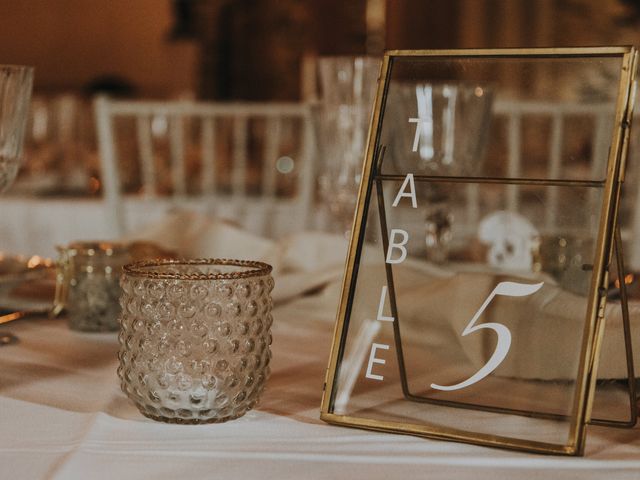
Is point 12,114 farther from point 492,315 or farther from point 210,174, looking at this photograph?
point 210,174

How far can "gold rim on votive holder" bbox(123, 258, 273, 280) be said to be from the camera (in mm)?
522

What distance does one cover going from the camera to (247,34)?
21.4 ft

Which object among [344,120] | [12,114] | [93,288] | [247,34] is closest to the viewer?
[12,114]

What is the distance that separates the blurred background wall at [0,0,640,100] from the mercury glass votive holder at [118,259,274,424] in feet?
8.45

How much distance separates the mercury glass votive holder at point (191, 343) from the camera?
522 millimetres

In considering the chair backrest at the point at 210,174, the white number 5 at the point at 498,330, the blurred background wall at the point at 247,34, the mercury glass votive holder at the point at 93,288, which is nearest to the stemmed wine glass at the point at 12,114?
the mercury glass votive holder at the point at 93,288

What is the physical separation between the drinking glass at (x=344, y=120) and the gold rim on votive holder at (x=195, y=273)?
0.48 metres

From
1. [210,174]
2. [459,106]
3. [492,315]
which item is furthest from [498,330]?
[210,174]

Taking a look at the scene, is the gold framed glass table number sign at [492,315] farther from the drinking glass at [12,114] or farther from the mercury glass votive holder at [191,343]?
the drinking glass at [12,114]

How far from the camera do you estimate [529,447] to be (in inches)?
19.6

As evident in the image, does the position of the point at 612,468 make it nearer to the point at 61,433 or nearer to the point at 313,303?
the point at 61,433

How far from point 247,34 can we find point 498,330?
6173 mm

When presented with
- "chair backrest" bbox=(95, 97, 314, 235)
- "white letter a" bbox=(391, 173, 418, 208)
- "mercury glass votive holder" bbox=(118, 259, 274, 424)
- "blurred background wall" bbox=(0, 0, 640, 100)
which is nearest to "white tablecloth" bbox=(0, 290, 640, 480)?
"mercury glass votive holder" bbox=(118, 259, 274, 424)

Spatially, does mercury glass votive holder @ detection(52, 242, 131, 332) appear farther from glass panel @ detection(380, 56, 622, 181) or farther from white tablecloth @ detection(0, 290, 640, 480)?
glass panel @ detection(380, 56, 622, 181)
